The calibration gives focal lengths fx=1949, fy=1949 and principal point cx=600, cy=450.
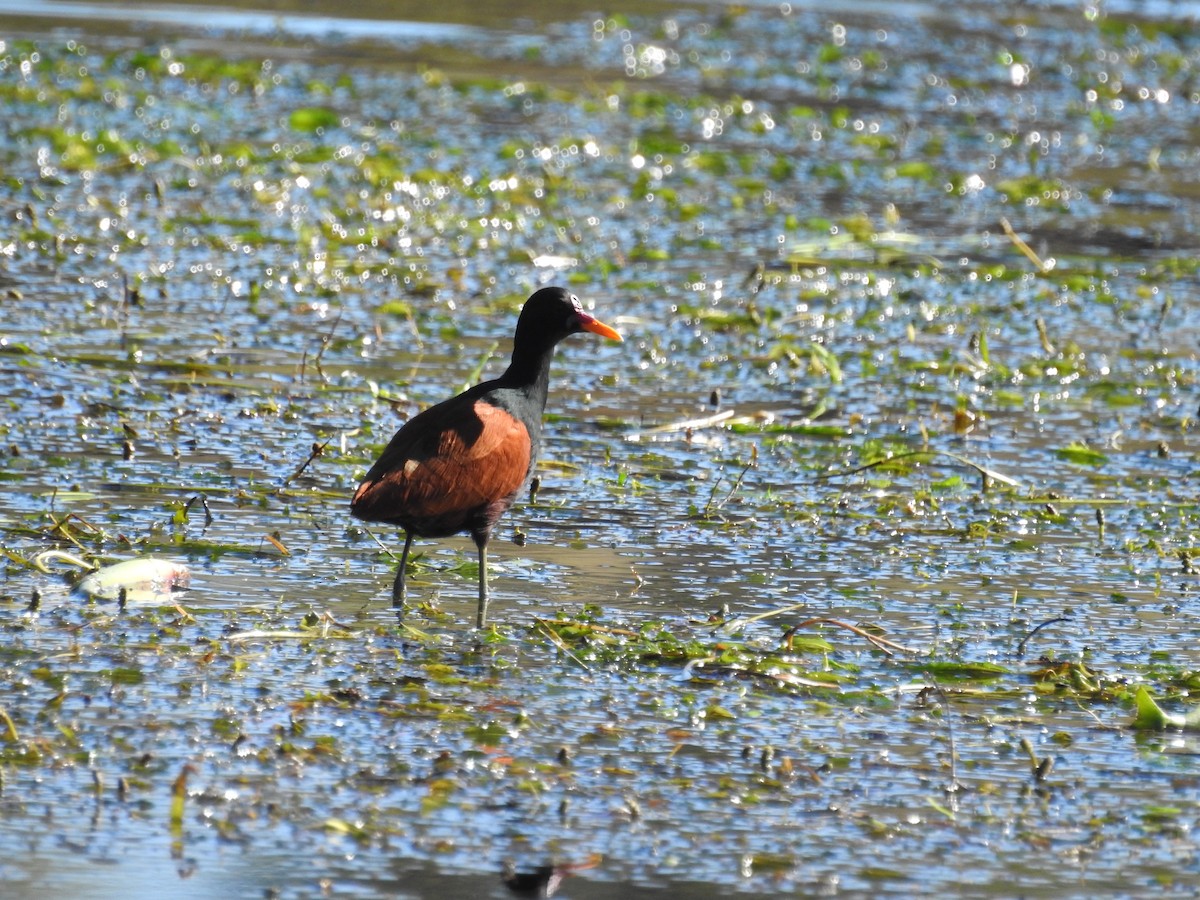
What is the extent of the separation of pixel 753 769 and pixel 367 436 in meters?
3.92

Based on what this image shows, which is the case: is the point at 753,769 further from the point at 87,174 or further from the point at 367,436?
the point at 87,174

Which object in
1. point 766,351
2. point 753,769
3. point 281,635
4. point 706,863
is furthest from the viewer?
point 766,351

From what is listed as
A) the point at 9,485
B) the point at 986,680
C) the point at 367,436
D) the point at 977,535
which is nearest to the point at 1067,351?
the point at 977,535

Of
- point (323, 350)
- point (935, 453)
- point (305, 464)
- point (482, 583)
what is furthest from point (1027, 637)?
point (323, 350)

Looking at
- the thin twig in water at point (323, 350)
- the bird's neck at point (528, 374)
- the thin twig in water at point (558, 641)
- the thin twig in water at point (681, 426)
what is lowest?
the thin twig in water at point (558, 641)

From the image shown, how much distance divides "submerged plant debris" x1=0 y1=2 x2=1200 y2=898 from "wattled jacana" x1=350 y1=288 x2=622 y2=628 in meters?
0.37

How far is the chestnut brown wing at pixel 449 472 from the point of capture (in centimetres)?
660

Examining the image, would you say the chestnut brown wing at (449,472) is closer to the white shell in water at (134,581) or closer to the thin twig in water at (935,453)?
the white shell in water at (134,581)

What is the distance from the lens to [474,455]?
6820 millimetres

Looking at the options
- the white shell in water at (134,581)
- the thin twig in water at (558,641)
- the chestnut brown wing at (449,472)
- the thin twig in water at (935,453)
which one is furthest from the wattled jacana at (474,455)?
the thin twig in water at (935,453)

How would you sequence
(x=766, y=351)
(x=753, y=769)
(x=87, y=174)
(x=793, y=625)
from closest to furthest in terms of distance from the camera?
(x=753, y=769)
(x=793, y=625)
(x=766, y=351)
(x=87, y=174)

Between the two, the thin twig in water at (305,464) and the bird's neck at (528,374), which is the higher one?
the bird's neck at (528,374)

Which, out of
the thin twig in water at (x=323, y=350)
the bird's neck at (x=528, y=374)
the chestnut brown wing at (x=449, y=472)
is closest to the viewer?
the chestnut brown wing at (x=449, y=472)

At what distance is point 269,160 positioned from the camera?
48.8ft
